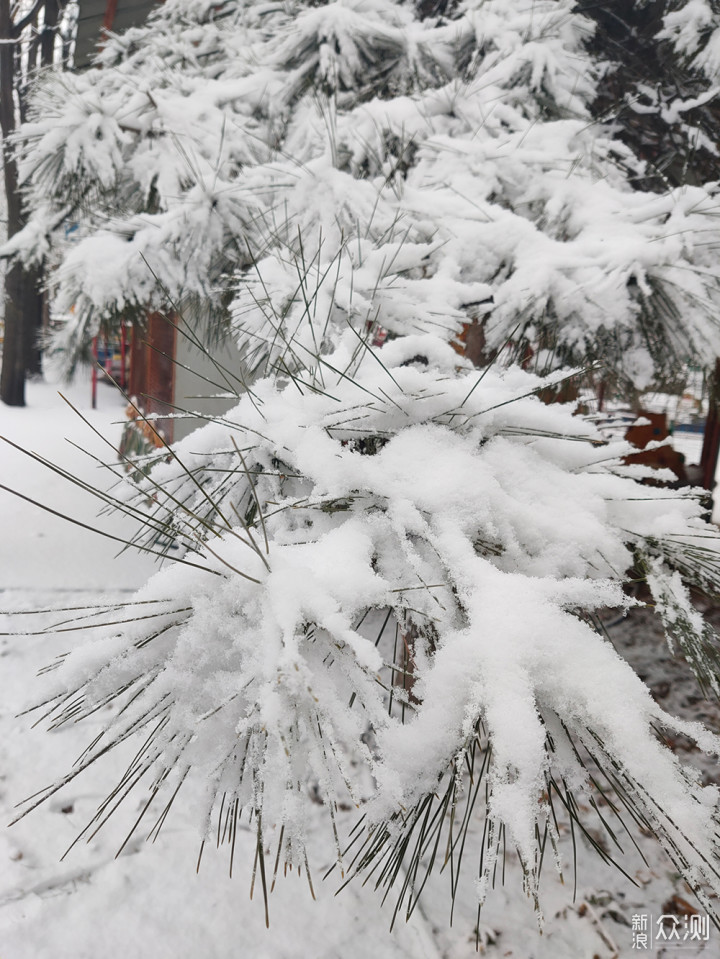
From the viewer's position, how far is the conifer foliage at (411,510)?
487mm

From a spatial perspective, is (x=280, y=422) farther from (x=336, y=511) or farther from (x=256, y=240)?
(x=256, y=240)

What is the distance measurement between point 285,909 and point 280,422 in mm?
1626

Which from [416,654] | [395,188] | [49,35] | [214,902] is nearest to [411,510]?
[416,654]

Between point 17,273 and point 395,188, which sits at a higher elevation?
point 395,188

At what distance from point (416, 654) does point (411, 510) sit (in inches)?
6.2

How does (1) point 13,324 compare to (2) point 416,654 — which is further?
(1) point 13,324

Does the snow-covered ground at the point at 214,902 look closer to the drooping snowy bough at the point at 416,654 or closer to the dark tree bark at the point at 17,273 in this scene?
the drooping snowy bough at the point at 416,654

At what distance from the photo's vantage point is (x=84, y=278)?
70.4 inches

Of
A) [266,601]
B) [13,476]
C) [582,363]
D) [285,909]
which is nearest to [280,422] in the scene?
[266,601]

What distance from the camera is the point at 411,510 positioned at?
65 cm

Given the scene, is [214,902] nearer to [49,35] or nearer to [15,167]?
[15,167]

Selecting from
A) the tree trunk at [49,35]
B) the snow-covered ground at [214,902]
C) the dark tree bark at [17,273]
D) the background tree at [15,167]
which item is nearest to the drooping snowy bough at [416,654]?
the snow-covered ground at [214,902]

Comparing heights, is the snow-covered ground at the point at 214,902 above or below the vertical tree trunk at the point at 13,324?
below

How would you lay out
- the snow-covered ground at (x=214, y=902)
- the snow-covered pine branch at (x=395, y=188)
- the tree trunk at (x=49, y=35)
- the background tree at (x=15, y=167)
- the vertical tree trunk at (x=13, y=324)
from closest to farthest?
1. the snow-covered pine branch at (x=395, y=188)
2. the snow-covered ground at (x=214, y=902)
3. the background tree at (x=15, y=167)
4. the tree trunk at (x=49, y=35)
5. the vertical tree trunk at (x=13, y=324)
